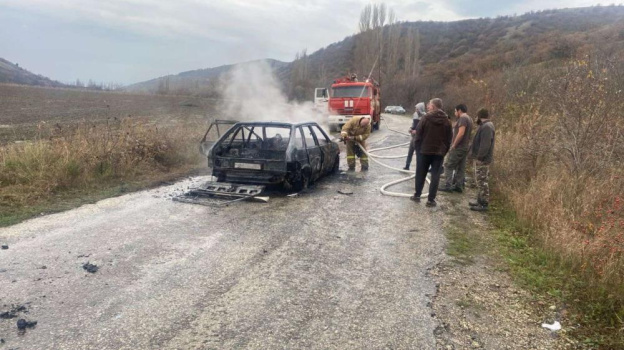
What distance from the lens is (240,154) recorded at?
8820 mm

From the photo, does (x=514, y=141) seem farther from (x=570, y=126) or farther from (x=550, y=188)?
(x=550, y=188)

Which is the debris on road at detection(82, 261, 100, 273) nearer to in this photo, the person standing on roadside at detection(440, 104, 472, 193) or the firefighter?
the person standing on roadside at detection(440, 104, 472, 193)

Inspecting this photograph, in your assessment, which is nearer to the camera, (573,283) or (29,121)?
(573,283)

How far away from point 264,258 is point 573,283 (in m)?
3.22

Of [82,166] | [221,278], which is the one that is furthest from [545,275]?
[82,166]

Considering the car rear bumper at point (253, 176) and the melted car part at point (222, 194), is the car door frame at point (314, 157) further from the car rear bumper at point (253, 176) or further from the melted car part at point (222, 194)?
the melted car part at point (222, 194)

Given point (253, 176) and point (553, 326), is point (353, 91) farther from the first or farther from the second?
point (553, 326)

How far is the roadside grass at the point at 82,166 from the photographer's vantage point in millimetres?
7004

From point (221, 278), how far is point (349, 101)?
665 inches

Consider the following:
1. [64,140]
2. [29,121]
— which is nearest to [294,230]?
[64,140]

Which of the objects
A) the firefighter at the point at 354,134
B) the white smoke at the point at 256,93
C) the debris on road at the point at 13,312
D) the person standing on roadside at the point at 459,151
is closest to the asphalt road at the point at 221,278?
the debris on road at the point at 13,312

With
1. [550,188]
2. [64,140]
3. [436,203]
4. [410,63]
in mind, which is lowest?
[436,203]

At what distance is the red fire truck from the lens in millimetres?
20266

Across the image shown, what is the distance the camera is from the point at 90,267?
441 centimetres
